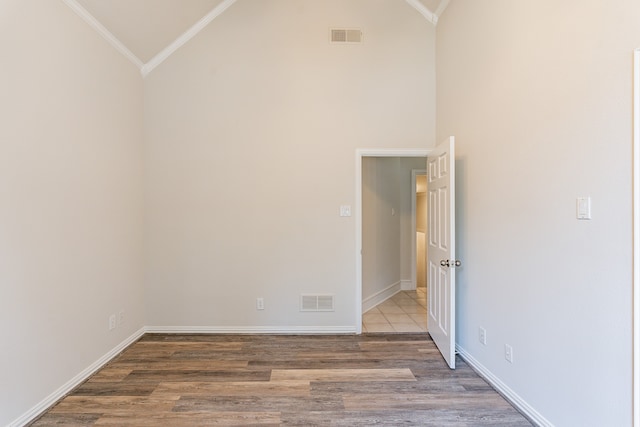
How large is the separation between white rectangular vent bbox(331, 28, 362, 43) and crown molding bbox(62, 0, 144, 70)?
83.2 inches

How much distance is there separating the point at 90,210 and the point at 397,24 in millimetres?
3620

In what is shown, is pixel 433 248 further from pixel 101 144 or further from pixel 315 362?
pixel 101 144

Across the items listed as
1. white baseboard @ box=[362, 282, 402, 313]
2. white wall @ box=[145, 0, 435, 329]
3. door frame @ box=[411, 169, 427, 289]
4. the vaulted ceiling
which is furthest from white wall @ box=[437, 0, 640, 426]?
door frame @ box=[411, 169, 427, 289]

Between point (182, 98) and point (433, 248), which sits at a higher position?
point (182, 98)

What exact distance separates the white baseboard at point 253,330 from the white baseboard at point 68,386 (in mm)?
357

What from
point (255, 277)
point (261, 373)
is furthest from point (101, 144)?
point (261, 373)

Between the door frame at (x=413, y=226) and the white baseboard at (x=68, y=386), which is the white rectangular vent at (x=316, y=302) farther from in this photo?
the door frame at (x=413, y=226)

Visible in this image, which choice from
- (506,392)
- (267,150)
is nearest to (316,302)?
(267,150)

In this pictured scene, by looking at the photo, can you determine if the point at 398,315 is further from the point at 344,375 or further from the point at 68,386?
the point at 68,386

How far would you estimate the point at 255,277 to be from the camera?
140 inches

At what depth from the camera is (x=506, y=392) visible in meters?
2.29

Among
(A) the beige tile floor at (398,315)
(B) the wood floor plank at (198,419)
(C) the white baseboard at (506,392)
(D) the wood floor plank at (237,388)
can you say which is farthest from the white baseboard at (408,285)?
(B) the wood floor plank at (198,419)

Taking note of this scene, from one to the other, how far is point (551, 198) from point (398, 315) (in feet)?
8.84

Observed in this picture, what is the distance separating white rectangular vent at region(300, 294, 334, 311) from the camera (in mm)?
3549
